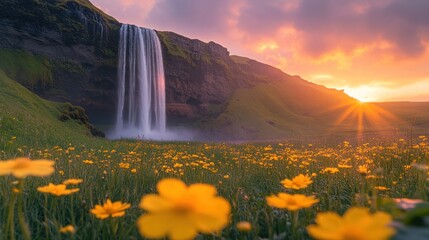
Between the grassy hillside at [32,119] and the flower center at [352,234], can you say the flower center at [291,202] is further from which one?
the grassy hillside at [32,119]

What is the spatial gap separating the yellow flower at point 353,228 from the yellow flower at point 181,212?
21 centimetres

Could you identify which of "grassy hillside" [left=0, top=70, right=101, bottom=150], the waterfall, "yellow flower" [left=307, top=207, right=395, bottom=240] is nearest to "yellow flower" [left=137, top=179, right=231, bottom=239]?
"yellow flower" [left=307, top=207, right=395, bottom=240]

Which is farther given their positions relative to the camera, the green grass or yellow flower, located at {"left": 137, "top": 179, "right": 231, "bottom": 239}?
the green grass

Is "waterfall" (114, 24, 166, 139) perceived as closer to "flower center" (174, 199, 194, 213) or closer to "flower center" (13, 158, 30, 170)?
"flower center" (13, 158, 30, 170)

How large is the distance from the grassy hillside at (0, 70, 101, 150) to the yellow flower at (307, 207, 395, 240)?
528 inches

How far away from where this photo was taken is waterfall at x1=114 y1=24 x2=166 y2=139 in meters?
46.1

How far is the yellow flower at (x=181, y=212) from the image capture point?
0.69 meters

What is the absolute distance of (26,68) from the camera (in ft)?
142

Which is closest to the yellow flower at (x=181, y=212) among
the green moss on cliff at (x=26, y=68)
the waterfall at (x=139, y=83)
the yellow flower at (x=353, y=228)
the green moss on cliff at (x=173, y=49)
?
the yellow flower at (x=353, y=228)

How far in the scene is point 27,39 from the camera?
1766 inches

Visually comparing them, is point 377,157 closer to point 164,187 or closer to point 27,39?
point 164,187

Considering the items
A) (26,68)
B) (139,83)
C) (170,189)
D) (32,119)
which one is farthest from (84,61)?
(170,189)

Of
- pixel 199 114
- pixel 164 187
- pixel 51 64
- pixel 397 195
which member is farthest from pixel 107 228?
pixel 199 114

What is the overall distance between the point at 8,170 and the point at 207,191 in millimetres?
729
